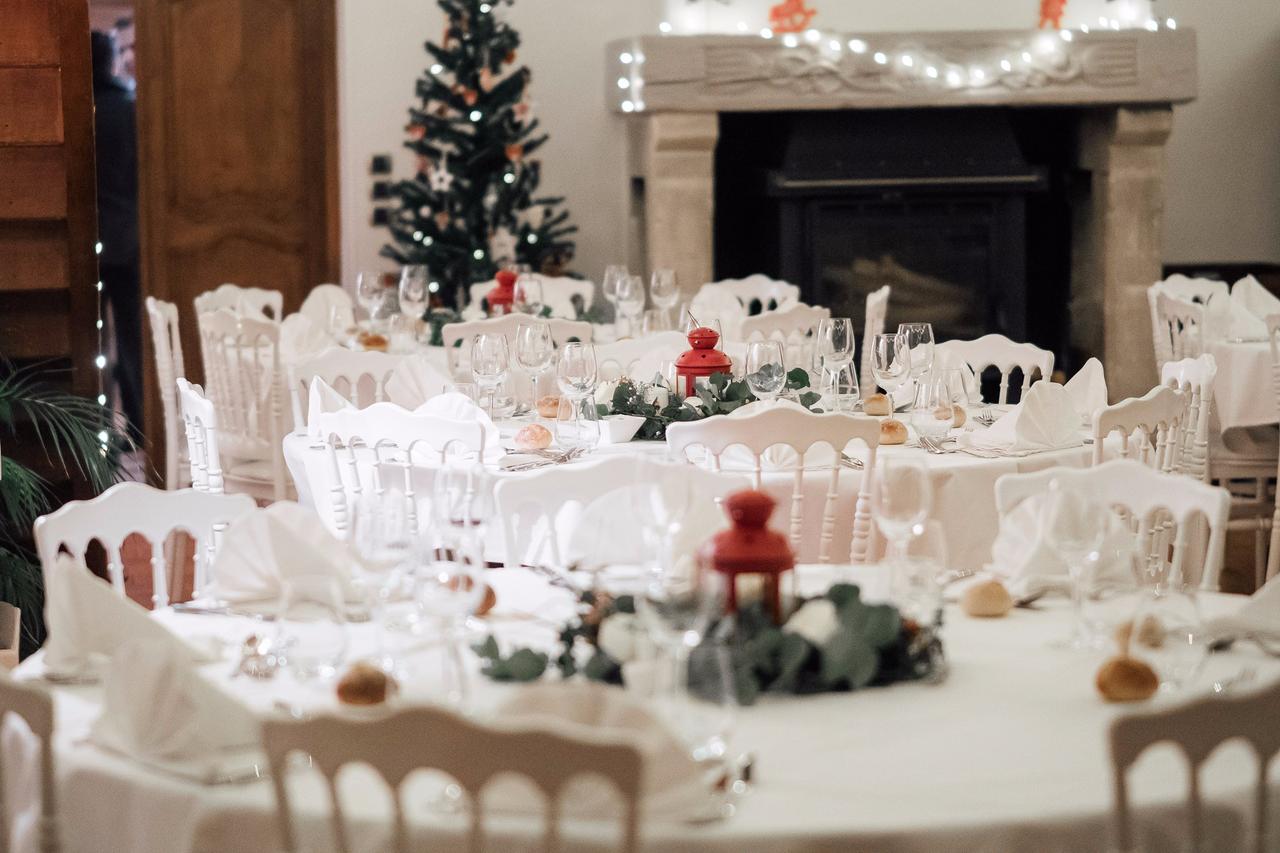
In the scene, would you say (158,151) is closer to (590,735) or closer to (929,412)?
(929,412)

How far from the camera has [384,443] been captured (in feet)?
12.1

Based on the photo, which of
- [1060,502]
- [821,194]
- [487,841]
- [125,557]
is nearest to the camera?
[487,841]

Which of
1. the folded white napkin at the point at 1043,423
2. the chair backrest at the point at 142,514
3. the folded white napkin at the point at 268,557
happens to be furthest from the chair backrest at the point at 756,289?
the folded white napkin at the point at 268,557

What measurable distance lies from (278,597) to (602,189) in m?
6.01

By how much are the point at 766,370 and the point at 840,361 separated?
0.31 m

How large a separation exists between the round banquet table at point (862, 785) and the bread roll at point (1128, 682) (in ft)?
0.08

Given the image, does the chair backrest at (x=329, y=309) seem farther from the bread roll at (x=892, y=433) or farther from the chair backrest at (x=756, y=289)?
the bread roll at (x=892, y=433)

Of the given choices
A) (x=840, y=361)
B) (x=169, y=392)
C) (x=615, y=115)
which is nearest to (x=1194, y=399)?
(x=840, y=361)

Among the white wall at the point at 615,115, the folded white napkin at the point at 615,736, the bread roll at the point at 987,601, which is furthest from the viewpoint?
→ the white wall at the point at 615,115

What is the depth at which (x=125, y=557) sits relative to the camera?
6043mm

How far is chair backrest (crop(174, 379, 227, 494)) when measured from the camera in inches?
153

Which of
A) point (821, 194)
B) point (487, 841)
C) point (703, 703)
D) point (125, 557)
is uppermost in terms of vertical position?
point (821, 194)

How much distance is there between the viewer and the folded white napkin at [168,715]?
1793 mm

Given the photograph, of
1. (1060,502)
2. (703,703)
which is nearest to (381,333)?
(1060,502)
